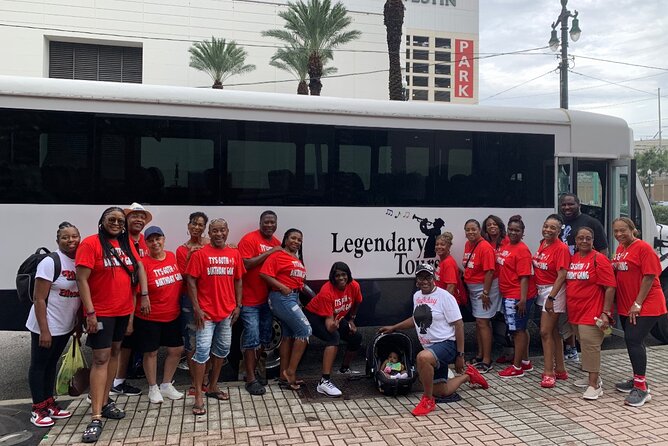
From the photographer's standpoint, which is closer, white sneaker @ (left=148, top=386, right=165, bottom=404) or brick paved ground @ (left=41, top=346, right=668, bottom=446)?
brick paved ground @ (left=41, top=346, right=668, bottom=446)

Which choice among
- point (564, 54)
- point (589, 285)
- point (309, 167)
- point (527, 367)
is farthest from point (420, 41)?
point (589, 285)

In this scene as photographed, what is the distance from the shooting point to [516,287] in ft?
17.8

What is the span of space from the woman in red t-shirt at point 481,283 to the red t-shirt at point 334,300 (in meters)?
1.33

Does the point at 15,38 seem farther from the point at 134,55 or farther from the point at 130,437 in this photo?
the point at 130,437

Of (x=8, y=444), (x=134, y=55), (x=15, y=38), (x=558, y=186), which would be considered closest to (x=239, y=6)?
(x=134, y=55)

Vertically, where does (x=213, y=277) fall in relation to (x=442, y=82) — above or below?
below

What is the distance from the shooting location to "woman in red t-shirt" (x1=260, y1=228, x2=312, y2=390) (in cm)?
495

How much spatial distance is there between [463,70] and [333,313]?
67.8 metres

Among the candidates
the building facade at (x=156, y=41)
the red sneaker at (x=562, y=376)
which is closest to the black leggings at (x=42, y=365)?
the red sneaker at (x=562, y=376)

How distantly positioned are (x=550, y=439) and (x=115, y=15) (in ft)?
112

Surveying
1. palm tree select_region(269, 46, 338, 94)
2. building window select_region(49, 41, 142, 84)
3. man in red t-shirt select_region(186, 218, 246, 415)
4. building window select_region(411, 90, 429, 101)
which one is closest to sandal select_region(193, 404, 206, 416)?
man in red t-shirt select_region(186, 218, 246, 415)

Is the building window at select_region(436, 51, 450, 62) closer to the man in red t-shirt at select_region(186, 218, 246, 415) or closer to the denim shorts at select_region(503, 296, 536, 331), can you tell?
the denim shorts at select_region(503, 296, 536, 331)

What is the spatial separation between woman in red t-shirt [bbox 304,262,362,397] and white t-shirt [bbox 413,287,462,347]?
2.53 ft

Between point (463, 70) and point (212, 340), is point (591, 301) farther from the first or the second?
point (463, 70)
